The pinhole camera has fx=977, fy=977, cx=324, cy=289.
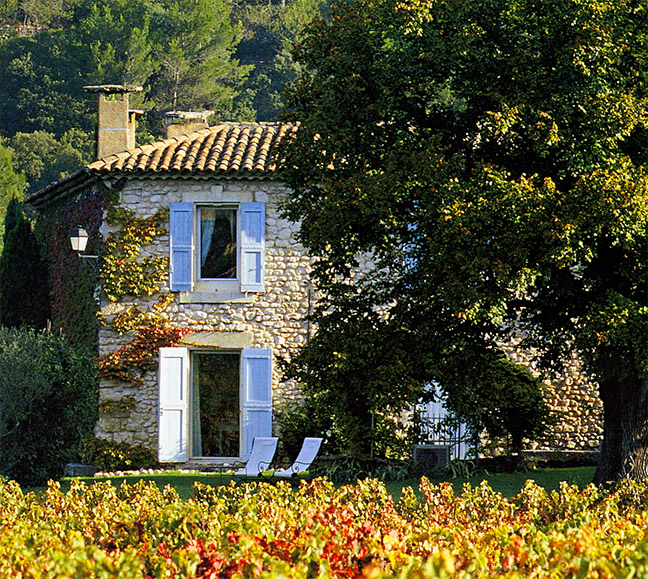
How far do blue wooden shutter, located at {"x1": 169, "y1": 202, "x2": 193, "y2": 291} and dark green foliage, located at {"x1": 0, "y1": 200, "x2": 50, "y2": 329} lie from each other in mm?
4100

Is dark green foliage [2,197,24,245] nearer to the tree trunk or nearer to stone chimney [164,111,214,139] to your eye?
stone chimney [164,111,214,139]

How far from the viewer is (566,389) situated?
648 inches

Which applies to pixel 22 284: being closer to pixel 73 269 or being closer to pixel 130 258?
pixel 73 269

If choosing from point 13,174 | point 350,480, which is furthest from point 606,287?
point 13,174

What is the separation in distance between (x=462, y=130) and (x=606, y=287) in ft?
7.71

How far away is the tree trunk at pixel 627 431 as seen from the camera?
35.0 feet

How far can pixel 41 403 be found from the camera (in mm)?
15031

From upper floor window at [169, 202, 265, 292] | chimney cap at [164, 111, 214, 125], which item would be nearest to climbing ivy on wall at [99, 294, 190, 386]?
upper floor window at [169, 202, 265, 292]

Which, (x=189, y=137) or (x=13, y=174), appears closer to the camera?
(x=189, y=137)

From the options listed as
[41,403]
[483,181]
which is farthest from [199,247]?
[483,181]

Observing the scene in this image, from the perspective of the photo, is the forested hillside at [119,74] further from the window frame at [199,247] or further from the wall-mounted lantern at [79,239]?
the wall-mounted lantern at [79,239]

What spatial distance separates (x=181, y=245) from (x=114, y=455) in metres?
3.62

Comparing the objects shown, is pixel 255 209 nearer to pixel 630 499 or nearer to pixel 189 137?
pixel 189 137

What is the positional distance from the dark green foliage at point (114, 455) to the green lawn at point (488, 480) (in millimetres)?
586
